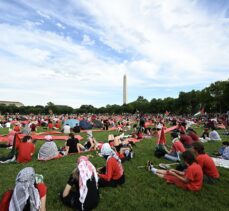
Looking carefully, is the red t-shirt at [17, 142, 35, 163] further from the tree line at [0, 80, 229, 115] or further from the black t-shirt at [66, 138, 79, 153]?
the tree line at [0, 80, 229, 115]

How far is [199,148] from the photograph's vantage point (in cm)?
702

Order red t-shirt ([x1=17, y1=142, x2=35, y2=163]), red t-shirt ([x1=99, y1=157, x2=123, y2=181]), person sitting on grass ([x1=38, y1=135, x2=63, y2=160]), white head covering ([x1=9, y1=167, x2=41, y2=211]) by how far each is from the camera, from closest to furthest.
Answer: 1. white head covering ([x1=9, y1=167, x2=41, y2=211])
2. red t-shirt ([x1=99, y1=157, x2=123, y2=181])
3. red t-shirt ([x1=17, y1=142, x2=35, y2=163])
4. person sitting on grass ([x1=38, y1=135, x2=63, y2=160])

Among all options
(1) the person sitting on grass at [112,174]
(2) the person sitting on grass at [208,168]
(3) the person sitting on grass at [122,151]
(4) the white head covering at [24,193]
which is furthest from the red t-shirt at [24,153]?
(2) the person sitting on grass at [208,168]

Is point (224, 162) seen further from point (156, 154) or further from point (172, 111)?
point (172, 111)

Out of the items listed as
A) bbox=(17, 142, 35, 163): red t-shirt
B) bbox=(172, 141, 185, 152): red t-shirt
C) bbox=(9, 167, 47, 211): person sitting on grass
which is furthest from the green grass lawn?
bbox=(172, 141, 185, 152): red t-shirt

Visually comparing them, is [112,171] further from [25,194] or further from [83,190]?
[25,194]

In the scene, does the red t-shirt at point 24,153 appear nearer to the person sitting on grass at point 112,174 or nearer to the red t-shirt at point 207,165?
the person sitting on grass at point 112,174

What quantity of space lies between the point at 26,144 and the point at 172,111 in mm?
73625

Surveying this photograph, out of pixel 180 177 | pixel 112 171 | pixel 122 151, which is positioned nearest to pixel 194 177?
pixel 180 177

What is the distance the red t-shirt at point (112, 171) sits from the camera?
20.5ft

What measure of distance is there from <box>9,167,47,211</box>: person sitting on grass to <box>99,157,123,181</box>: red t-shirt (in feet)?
7.35

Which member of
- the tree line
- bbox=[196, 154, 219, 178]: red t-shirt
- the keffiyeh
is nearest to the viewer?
the keffiyeh

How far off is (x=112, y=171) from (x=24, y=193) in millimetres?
2738

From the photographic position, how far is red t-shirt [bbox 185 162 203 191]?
237 inches
